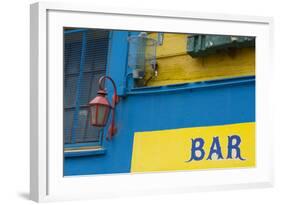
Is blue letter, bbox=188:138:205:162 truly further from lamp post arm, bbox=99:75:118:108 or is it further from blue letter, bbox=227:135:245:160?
lamp post arm, bbox=99:75:118:108

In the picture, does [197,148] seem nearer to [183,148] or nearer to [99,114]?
[183,148]

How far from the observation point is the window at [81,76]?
3.60 metres

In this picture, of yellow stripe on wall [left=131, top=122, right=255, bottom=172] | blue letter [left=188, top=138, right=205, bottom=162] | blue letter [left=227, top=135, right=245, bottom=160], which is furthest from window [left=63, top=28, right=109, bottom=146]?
blue letter [left=227, top=135, right=245, bottom=160]

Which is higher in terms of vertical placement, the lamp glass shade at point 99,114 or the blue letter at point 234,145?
the lamp glass shade at point 99,114

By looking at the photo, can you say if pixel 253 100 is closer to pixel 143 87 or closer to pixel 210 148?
pixel 210 148

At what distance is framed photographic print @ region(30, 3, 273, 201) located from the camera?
349 centimetres

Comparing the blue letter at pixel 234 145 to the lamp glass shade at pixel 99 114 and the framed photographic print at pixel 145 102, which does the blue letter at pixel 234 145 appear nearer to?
the framed photographic print at pixel 145 102

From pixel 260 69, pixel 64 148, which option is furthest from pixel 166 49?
pixel 64 148

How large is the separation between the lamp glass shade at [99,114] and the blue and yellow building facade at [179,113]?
5 cm

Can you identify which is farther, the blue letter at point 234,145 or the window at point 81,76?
the blue letter at point 234,145

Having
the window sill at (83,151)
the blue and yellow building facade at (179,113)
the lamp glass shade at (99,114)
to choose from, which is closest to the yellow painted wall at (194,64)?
the blue and yellow building facade at (179,113)

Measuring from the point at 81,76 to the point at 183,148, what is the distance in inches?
27.8

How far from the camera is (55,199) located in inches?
138

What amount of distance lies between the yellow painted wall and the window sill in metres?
0.48
